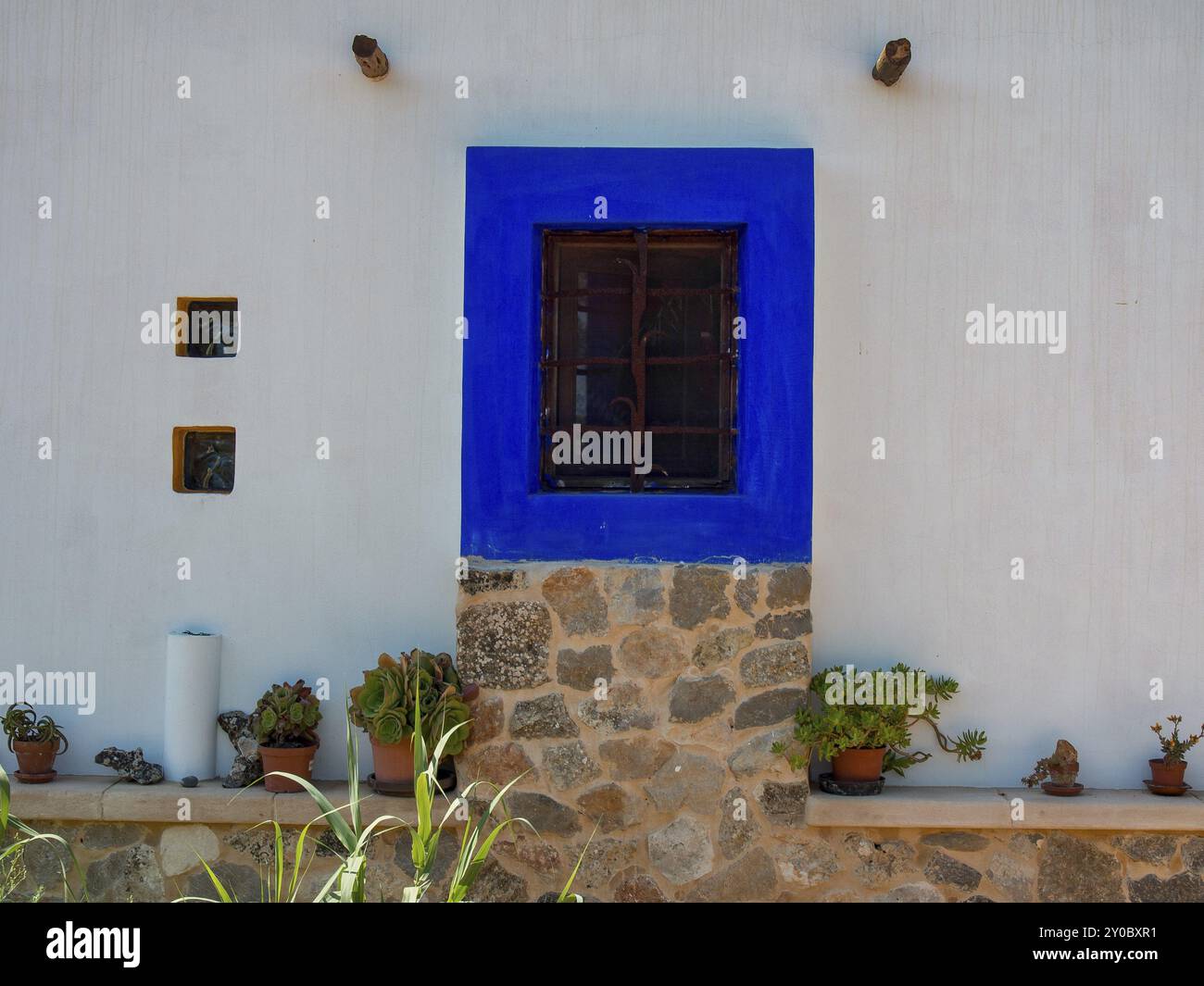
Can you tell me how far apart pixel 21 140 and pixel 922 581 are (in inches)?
142

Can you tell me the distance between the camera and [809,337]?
12.6 feet

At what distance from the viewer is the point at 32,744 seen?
12.9 ft

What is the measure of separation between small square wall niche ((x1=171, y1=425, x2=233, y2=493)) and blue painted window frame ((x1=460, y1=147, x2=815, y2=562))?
92 centimetres

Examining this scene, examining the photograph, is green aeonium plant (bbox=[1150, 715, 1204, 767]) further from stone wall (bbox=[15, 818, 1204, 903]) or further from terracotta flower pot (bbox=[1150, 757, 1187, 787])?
stone wall (bbox=[15, 818, 1204, 903])

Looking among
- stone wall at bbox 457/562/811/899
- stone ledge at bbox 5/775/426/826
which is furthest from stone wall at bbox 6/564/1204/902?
stone ledge at bbox 5/775/426/826

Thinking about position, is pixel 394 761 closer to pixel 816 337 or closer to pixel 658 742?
pixel 658 742

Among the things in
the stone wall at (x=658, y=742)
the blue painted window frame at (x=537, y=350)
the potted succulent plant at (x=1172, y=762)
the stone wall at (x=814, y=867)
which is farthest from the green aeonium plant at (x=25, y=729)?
the potted succulent plant at (x=1172, y=762)

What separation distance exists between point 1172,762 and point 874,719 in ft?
3.48

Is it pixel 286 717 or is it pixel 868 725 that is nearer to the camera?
pixel 868 725

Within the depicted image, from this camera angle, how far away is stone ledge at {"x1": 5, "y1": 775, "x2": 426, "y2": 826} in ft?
12.5

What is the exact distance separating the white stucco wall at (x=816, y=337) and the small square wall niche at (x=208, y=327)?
0.18 ft

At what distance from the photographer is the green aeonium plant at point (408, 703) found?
3.70m

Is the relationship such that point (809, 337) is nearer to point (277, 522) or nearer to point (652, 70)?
point (652, 70)

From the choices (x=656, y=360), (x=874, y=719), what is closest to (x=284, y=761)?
(x=656, y=360)
